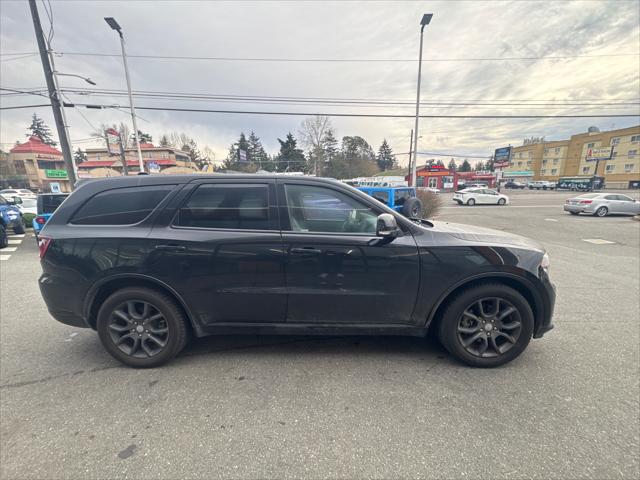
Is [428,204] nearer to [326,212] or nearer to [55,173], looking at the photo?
[326,212]

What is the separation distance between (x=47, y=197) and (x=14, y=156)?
220ft

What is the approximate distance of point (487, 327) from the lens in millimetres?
2539

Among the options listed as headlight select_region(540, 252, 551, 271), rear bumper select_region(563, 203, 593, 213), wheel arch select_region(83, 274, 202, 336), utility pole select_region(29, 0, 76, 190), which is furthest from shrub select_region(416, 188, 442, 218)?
utility pole select_region(29, 0, 76, 190)

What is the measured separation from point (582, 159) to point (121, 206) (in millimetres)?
91067

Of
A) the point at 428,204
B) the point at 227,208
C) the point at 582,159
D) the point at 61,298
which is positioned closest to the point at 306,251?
the point at 227,208

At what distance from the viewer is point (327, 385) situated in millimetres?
2328

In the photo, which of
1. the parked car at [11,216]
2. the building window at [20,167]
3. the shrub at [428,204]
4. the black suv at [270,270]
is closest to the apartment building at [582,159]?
the shrub at [428,204]

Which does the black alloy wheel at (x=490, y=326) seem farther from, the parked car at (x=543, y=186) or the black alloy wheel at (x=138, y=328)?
the parked car at (x=543, y=186)

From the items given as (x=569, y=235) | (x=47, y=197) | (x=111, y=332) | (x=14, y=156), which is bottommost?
(x=569, y=235)

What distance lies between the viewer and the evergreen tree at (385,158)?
277 feet

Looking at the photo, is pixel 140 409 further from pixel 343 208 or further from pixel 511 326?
pixel 511 326

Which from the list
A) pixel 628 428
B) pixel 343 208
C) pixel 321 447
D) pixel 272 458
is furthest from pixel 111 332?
pixel 628 428

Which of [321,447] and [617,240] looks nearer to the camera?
[321,447]

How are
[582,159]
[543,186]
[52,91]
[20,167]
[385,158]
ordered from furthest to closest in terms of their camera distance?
[385,158] < [582,159] < [543,186] < [20,167] < [52,91]
